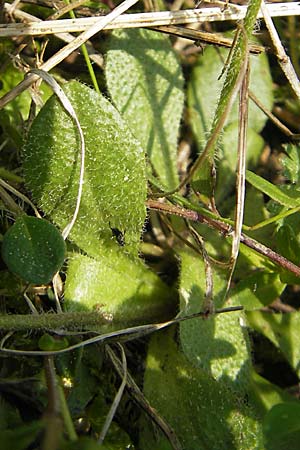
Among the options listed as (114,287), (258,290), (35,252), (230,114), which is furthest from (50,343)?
(230,114)

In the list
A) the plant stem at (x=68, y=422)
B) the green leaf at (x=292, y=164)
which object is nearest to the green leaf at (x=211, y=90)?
the green leaf at (x=292, y=164)

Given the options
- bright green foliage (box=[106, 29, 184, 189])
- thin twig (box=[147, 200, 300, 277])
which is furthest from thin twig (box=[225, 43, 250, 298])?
bright green foliage (box=[106, 29, 184, 189])

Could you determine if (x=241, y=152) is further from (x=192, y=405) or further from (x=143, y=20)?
(x=192, y=405)

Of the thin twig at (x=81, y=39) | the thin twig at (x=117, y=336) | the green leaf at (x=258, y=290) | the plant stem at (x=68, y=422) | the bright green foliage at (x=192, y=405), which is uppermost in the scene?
the thin twig at (x=81, y=39)

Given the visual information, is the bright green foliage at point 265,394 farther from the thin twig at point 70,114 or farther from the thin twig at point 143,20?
the thin twig at point 143,20

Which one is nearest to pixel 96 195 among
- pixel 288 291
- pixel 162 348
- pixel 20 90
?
pixel 20 90

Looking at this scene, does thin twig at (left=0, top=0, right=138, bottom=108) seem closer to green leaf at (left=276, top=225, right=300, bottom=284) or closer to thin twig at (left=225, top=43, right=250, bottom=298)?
thin twig at (left=225, top=43, right=250, bottom=298)
